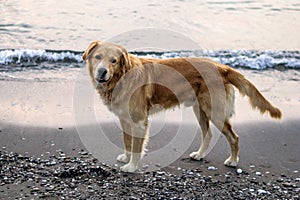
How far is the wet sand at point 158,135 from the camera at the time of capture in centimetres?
→ 554

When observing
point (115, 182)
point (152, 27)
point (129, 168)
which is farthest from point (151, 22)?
point (115, 182)

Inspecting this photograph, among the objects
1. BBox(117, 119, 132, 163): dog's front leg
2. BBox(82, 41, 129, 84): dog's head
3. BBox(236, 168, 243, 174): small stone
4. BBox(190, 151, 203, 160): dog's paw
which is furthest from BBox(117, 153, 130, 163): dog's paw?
BBox(236, 168, 243, 174): small stone

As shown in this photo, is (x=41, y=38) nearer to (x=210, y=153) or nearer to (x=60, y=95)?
(x=60, y=95)

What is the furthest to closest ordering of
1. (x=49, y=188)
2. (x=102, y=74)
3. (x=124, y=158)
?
1. (x=124, y=158)
2. (x=102, y=74)
3. (x=49, y=188)

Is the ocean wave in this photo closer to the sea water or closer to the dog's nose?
the sea water

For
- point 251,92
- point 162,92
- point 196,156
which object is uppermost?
point 251,92

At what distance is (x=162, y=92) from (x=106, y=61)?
0.87 m

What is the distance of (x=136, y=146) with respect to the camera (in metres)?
5.63

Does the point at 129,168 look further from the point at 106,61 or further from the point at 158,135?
the point at 106,61

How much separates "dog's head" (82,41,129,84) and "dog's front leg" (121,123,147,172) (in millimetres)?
677

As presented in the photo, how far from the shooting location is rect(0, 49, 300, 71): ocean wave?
9.87 metres

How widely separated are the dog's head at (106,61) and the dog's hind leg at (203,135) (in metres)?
1.13

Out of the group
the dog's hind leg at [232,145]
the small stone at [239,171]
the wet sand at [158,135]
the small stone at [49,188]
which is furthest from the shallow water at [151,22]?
the small stone at [49,188]

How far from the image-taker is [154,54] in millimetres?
10789
